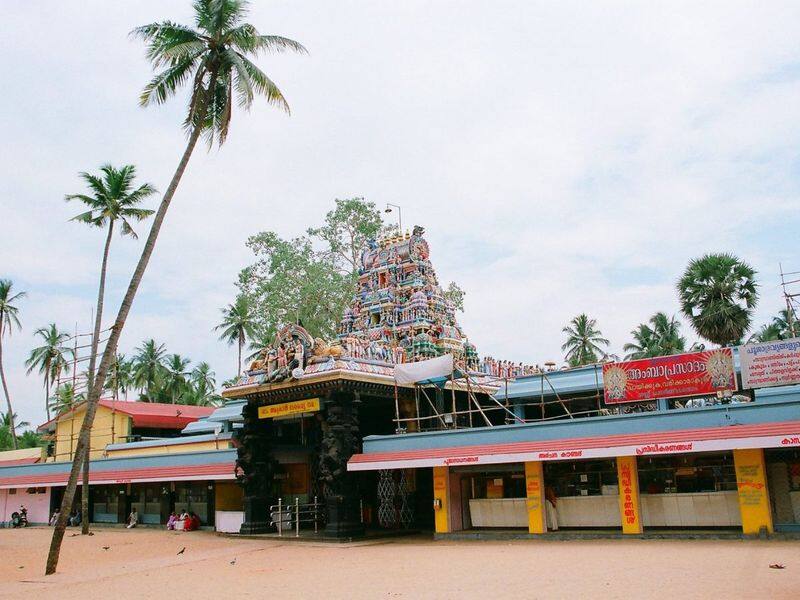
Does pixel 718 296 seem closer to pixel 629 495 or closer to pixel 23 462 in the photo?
pixel 629 495

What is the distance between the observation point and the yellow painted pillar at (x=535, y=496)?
65.6 ft

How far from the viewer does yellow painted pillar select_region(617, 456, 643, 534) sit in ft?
60.7

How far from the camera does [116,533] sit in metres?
30.5

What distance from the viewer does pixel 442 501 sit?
71.5 ft

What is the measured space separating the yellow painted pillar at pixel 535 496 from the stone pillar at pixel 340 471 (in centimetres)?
605

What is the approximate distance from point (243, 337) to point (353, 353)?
41.1 m

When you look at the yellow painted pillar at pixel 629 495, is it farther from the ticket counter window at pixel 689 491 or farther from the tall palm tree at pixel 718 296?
the tall palm tree at pixel 718 296

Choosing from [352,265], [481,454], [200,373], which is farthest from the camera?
[200,373]

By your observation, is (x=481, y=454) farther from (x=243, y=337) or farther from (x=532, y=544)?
(x=243, y=337)

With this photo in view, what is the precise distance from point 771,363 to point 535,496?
690 cm

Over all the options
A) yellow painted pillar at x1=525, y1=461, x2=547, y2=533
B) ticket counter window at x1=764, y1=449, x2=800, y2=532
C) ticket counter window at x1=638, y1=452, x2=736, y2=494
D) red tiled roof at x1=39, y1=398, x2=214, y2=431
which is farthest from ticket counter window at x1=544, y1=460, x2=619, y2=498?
red tiled roof at x1=39, y1=398, x2=214, y2=431

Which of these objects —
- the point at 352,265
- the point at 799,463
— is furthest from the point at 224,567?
the point at 352,265

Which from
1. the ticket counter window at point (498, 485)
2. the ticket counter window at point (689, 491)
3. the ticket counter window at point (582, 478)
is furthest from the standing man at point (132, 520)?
the ticket counter window at point (689, 491)

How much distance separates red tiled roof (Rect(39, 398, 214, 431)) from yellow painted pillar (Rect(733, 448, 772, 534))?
32007mm
